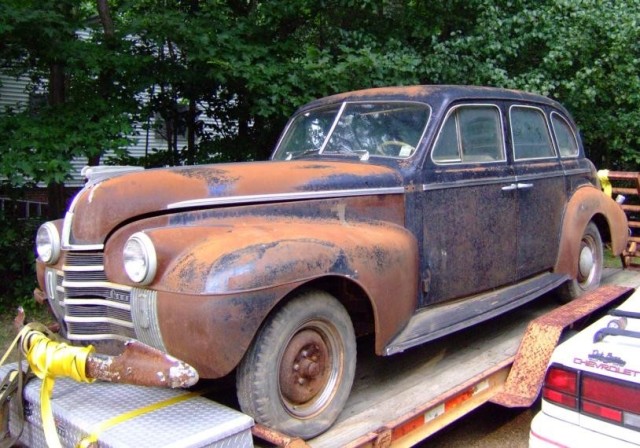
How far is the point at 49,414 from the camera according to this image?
2697mm

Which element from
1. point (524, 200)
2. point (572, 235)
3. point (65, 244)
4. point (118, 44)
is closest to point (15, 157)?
point (118, 44)

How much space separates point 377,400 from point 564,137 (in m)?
3.25

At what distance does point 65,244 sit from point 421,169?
211cm

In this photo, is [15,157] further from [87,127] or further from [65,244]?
[65,244]

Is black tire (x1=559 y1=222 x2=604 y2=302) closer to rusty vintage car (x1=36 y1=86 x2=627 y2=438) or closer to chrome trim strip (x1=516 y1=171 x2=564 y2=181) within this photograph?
rusty vintage car (x1=36 y1=86 x2=627 y2=438)

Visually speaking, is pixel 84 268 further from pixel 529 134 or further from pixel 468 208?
pixel 529 134

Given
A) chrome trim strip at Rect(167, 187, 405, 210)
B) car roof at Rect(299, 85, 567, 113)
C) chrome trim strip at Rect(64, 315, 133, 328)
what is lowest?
chrome trim strip at Rect(64, 315, 133, 328)

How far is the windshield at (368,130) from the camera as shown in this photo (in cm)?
404

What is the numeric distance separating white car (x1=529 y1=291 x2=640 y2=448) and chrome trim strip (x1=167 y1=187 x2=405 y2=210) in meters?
1.37

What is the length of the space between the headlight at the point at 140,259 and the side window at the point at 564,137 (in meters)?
3.80

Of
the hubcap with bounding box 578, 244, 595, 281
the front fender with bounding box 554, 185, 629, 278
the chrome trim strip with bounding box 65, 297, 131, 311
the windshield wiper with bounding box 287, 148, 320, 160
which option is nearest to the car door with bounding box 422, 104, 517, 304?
the front fender with bounding box 554, 185, 629, 278

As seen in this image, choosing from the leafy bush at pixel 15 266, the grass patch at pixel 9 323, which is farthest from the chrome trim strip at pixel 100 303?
the leafy bush at pixel 15 266

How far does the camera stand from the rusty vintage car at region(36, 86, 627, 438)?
2.72 m

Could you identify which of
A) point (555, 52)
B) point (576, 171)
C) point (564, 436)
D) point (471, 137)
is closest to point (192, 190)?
point (564, 436)
